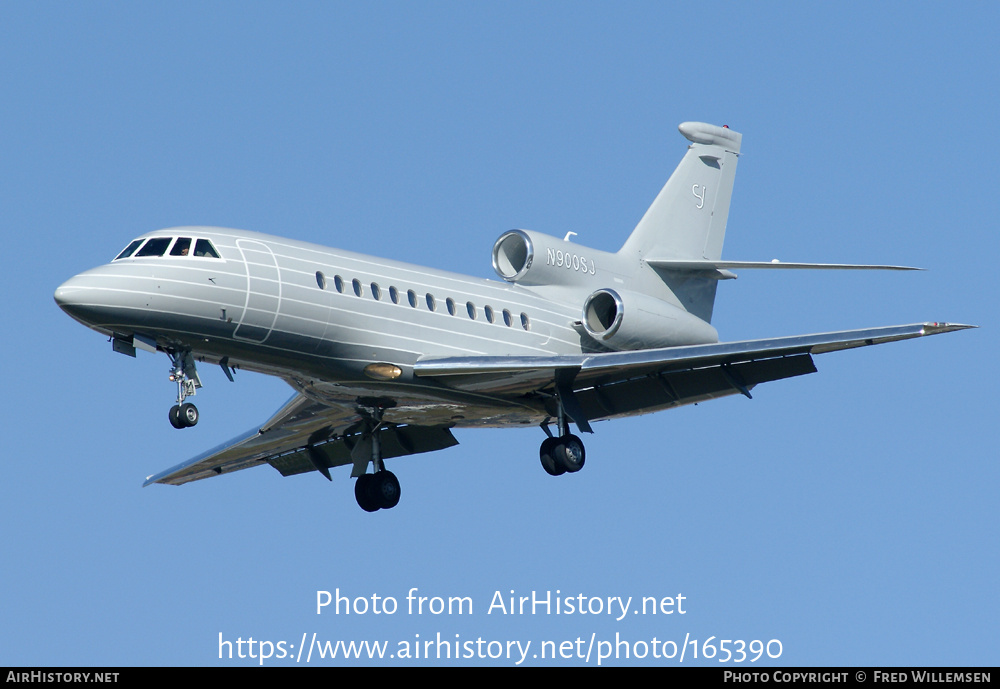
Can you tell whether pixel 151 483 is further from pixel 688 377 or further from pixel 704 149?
pixel 704 149

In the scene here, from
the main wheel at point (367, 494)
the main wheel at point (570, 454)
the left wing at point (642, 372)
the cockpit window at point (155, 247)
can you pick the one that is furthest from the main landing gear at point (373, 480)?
the cockpit window at point (155, 247)

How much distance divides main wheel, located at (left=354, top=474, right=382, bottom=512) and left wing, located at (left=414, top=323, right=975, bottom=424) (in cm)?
308

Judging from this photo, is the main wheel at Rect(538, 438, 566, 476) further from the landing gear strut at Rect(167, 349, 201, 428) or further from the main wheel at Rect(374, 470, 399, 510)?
the landing gear strut at Rect(167, 349, 201, 428)

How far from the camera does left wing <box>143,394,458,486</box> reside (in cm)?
2616

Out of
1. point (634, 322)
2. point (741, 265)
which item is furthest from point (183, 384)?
point (741, 265)

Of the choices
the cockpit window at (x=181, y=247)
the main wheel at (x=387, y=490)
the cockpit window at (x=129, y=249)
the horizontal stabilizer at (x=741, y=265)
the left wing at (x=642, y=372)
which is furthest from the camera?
the main wheel at (x=387, y=490)

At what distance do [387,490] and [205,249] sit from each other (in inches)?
248

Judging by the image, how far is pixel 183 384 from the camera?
21.6 metres

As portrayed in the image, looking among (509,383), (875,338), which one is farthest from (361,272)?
(875,338)

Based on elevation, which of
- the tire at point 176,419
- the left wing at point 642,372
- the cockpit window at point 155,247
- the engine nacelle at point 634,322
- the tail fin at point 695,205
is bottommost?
the tire at point 176,419

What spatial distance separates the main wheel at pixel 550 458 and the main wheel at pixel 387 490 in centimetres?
290

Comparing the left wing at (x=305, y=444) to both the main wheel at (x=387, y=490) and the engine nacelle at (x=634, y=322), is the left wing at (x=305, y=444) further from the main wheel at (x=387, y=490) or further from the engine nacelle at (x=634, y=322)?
the engine nacelle at (x=634, y=322)

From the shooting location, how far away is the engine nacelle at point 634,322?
2591 cm

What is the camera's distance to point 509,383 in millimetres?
24594
